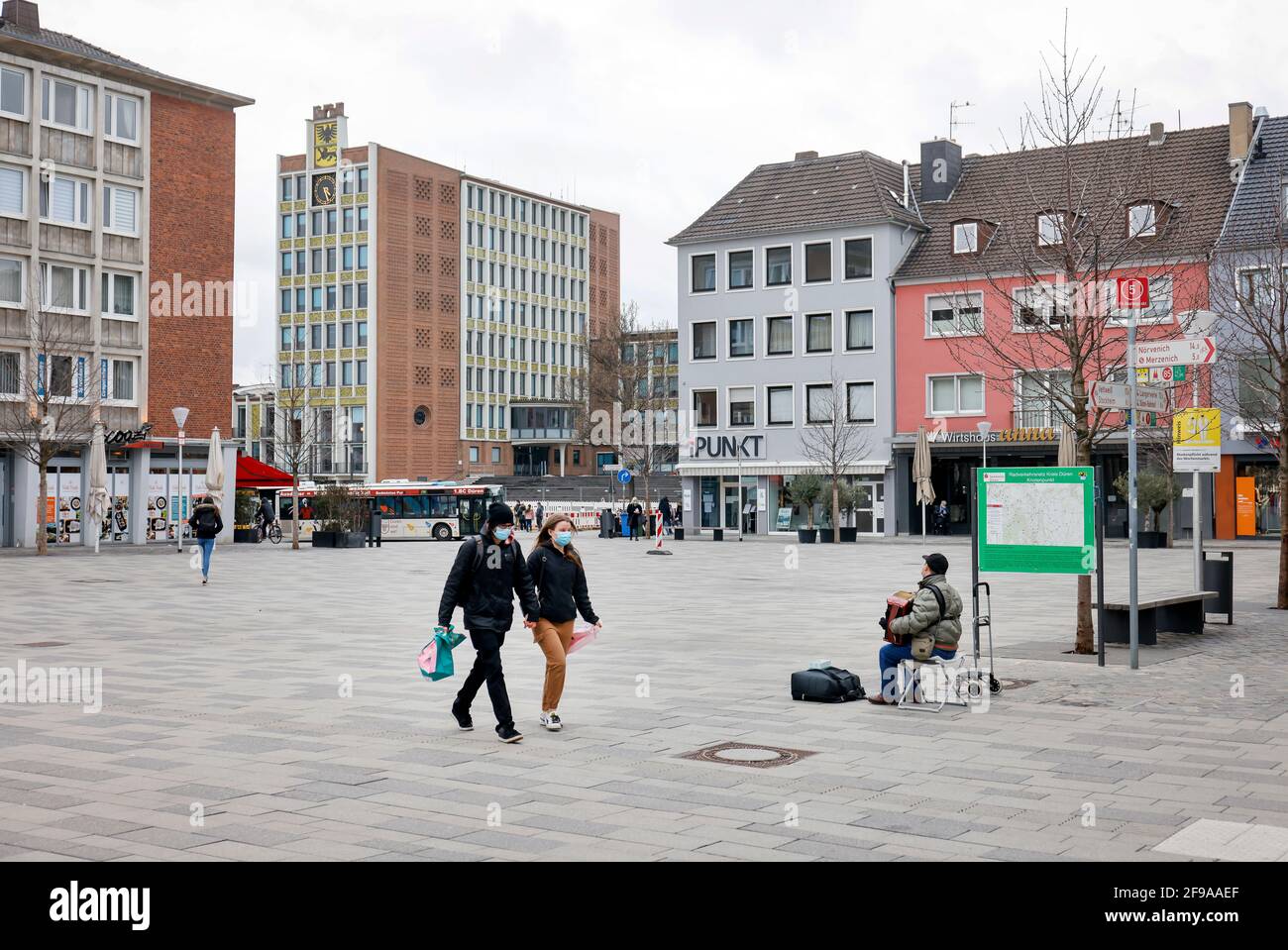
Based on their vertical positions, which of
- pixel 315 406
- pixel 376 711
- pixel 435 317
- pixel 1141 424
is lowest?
pixel 376 711

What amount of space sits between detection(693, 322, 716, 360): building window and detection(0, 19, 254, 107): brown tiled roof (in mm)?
22408

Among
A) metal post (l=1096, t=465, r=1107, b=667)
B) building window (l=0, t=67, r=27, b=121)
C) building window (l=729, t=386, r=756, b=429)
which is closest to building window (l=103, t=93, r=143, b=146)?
building window (l=0, t=67, r=27, b=121)

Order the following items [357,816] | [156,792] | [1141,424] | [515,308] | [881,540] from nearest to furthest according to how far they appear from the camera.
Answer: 1. [357,816]
2. [156,792]
3. [1141,424]
4. [881,540]
5. [515,308]

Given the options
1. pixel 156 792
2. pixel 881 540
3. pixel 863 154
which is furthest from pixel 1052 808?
pixel 863 154

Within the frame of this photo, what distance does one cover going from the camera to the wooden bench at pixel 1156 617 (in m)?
15.4

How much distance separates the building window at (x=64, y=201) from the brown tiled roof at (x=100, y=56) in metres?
4.05

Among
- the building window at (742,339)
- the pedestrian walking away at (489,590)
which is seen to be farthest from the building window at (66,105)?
the pedestrian walking away at (489,590)

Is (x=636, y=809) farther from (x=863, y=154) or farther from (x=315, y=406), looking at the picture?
(x=315, y=406)

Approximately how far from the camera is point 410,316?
103 m

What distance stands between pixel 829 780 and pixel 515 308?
106724 millimetres

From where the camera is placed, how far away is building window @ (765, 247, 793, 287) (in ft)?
196

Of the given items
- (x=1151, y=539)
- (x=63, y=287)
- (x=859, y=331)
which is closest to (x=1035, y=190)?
(x=1151, y=539)

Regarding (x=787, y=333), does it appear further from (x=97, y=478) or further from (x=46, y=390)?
(x=46, y=390)
